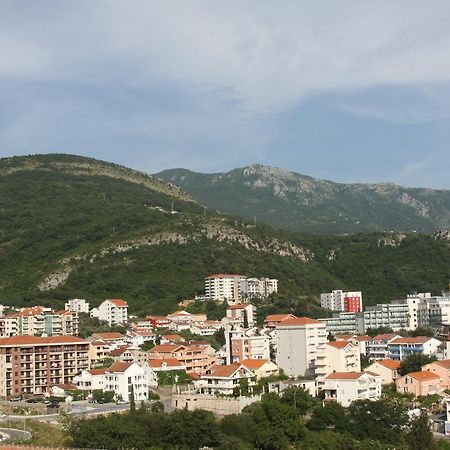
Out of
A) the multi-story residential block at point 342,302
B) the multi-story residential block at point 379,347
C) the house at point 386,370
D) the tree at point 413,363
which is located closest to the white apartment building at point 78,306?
the multi-story residential block at point 342,302

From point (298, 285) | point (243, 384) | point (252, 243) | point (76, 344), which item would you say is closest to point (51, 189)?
point (252, 243)

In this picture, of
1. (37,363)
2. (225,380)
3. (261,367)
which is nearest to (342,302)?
(261,367)

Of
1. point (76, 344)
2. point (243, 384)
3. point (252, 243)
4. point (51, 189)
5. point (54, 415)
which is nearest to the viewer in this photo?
point (54, 415)

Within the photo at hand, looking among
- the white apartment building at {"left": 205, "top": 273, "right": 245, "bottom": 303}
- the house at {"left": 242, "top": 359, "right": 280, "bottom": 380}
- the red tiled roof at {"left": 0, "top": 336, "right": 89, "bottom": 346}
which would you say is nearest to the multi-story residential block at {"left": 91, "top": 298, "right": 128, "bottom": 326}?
the white apartment building at {"left": 205, "top": 273, "right": 245, "bottom": 303}

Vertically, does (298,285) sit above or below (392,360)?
above

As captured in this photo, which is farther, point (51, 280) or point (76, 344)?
point (51, 280)

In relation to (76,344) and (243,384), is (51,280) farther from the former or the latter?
(243,384)

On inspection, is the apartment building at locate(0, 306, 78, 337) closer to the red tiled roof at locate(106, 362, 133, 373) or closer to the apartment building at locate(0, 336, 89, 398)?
the apartment building at locate(0, 336, 89, 398)
